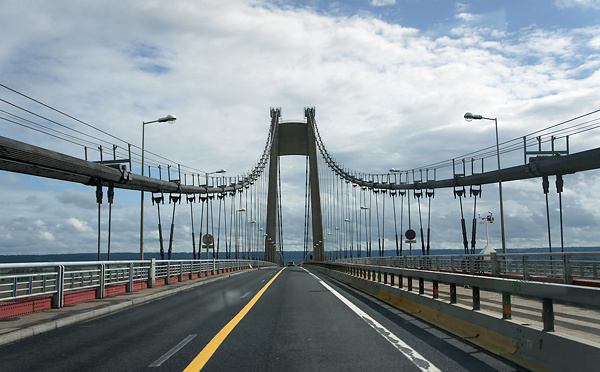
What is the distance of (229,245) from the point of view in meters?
78.6

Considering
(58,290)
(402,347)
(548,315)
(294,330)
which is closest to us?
(548,315)

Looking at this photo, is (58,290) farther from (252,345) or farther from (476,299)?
(476,299)

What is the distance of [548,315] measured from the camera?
588 centimetres

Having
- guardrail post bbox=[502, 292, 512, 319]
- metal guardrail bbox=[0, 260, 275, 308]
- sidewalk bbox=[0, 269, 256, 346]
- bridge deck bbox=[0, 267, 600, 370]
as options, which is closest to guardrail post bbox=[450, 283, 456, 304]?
bridge deck bbox=[0, 267, 600, 370]

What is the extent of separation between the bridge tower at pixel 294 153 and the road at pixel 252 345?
6938cm

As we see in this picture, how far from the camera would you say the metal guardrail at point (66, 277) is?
10766 mm

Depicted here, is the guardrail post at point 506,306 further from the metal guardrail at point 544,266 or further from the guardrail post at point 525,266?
the guardrail post at point 525,266

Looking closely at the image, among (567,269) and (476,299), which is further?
(567,269)

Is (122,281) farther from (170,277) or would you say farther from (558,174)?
(558,174)

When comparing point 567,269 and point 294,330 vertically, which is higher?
point 567,269

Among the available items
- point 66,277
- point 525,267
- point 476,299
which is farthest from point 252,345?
point 525,267

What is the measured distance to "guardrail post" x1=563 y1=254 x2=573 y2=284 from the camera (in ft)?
53.4

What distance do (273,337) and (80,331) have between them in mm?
3859

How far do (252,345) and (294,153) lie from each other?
305ft
